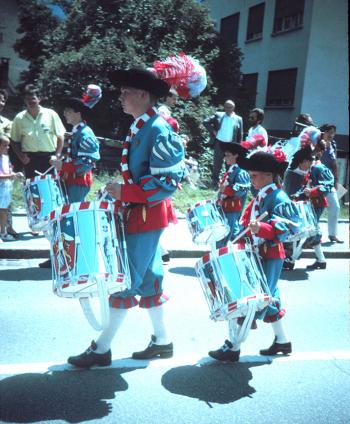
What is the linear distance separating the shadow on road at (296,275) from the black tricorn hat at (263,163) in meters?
3.12

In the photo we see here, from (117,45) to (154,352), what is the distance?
455 inches

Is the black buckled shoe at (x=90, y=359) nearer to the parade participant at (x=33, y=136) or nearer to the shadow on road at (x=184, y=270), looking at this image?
the shadow on road at (x=184, y=270)

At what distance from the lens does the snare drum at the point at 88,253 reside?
10.1 feet

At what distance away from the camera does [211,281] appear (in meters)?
3.50

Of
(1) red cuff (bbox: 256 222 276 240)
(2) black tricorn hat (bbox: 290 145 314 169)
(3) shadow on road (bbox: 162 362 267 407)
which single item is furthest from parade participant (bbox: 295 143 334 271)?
(3) shadow on road (bbox: 162 362 267 407)

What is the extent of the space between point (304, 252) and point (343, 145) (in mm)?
10660

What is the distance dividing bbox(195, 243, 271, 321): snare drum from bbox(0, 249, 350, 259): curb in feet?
12.8

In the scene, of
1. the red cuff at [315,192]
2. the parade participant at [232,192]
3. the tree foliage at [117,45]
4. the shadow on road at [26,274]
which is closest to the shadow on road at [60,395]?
the shadow on road at [26,274]

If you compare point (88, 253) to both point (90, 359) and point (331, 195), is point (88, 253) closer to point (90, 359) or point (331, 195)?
point (90, 359)

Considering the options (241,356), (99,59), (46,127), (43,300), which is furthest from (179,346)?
(99,59)

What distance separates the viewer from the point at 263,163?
3.91m

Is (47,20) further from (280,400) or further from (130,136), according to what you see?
(280,400)

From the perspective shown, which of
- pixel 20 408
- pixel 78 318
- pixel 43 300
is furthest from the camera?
pixel 43 300

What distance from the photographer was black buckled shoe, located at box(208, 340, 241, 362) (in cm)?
384
